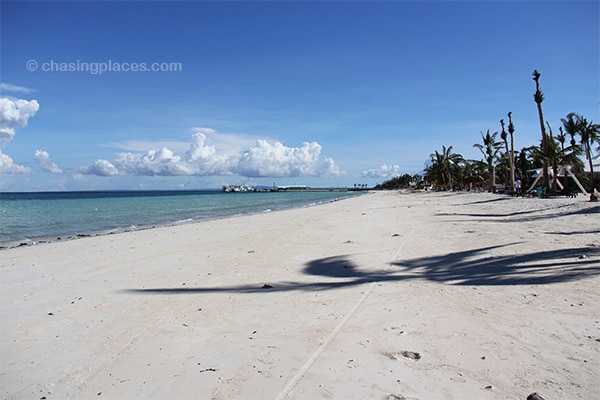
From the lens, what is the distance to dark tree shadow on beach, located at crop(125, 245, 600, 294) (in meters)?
6.57

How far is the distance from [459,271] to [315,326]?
3.70m

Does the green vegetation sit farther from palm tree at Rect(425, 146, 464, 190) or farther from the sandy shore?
the sandy shore

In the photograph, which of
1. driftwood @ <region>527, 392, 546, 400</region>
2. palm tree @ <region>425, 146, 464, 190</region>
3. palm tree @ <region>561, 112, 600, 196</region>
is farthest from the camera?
palm tree @ <region>425, 146, 464, 190</region>

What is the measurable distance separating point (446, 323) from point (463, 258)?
4029 millimetres

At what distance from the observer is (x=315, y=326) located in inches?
189

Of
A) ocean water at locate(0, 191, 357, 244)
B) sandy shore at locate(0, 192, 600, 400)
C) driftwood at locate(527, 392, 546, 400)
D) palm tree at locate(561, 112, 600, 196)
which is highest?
palm tree at locate(561, 112, 600, 196)

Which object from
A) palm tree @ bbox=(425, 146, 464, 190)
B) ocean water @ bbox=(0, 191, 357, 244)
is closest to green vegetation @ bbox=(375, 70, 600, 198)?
palm tree @ bbox=(425, 146, 464, 190)

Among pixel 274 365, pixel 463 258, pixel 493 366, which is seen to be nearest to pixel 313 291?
pixel 274 365

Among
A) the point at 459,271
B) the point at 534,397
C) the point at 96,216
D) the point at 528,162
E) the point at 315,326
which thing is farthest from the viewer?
the point at 528,162

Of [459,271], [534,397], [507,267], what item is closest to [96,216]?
[459,271]

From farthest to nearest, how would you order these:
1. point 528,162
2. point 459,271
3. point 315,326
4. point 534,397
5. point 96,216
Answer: point 528,162, point 96,216, point 459,271, point 315,326, point 534,397

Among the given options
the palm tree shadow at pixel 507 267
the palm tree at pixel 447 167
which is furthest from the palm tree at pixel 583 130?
the palm tree shadow at pixel 507 267

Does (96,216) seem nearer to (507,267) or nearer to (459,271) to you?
(459,271)

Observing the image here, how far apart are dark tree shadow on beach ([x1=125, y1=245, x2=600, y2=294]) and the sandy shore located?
0.04 m
